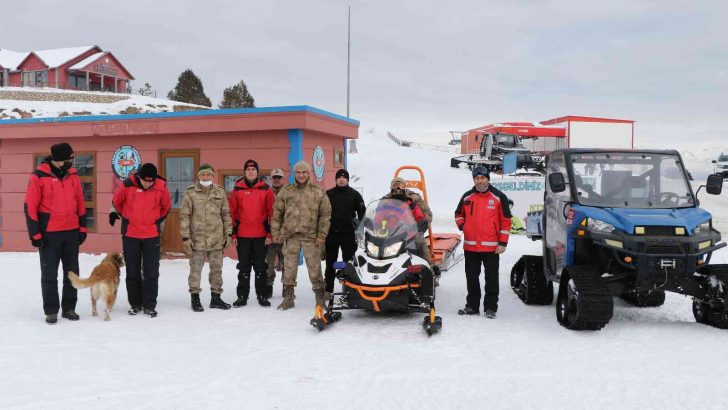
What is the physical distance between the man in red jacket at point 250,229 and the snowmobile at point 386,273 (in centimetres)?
115

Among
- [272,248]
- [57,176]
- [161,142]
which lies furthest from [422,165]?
[57,176]

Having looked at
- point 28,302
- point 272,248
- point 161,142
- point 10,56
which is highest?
point 10,56

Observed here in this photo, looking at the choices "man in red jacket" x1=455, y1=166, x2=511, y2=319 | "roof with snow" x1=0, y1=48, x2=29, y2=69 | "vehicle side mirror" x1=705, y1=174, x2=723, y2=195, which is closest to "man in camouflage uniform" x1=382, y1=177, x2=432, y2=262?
"man in red jacket" x1=455, y1=166, x2=511, y2=319

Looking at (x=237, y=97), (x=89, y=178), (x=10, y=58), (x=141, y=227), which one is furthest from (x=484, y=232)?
(x=10, y=58)

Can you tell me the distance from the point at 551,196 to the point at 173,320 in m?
4.48

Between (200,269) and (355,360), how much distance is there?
8.88ft

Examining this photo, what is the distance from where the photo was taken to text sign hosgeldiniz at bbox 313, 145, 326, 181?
10.5 m

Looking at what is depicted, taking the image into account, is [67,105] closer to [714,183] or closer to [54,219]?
[54,219]

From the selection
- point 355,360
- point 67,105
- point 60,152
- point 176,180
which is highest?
point 67,105

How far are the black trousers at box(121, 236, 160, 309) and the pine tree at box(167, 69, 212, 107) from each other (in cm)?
4033

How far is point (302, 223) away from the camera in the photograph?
655cm

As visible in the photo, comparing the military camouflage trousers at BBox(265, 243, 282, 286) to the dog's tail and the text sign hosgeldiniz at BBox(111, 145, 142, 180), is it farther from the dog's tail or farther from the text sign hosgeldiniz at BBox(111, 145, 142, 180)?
the text sign hosgeldiniz at BBox(111, 145, 142, 180)

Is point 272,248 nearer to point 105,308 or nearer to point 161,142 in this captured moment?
point 105,308

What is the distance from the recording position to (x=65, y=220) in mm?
6152
